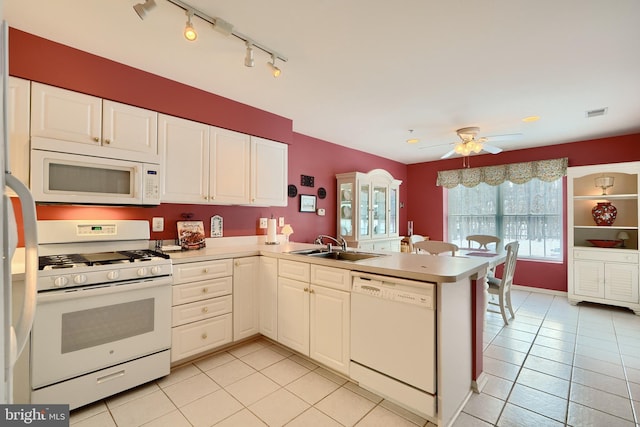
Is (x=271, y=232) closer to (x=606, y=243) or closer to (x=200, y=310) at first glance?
(x=200, y=310)

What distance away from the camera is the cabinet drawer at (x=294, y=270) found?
93.6 inches

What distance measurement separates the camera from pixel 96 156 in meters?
2.11

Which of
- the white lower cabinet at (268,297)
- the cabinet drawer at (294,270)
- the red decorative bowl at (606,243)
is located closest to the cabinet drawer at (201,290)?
the white lower cabinet at (268,297)

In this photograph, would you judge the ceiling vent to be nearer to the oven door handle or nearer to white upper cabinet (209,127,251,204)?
white upper cabinet (209,127,251,204)

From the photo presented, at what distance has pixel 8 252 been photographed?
2.55 ft

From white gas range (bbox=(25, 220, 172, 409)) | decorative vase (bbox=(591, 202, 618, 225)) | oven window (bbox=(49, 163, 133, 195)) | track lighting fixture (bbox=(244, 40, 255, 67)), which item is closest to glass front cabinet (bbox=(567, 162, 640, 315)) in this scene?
decorative vase (bbox=(591, 202, 618, 225))

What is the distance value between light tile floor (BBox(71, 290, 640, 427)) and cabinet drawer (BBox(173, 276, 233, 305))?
0.56 meters

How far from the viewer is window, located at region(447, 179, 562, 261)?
468 centimetres

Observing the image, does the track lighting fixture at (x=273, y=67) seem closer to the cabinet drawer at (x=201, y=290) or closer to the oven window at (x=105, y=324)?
the cabinet drawer at (x=201, y=290)

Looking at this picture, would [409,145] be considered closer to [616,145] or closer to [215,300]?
[616,145]

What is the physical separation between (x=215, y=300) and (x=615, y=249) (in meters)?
4.98

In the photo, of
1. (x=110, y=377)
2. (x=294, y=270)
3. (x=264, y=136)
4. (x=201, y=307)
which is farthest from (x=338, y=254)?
(x=110, y=377)

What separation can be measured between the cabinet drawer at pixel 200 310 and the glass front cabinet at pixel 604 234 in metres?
4.64

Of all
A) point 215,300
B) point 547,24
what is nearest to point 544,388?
point 547,24
